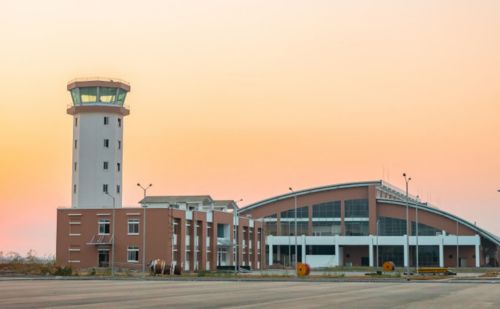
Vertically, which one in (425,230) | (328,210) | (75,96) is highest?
(75,96)

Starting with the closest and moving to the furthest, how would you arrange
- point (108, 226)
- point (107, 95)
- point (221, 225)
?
point (108, 226) → point (107, 95) → point (221, 225)

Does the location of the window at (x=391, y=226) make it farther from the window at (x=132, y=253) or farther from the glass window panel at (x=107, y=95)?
the glass window panel at (x=107, y=95)

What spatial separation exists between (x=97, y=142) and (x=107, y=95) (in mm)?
7190

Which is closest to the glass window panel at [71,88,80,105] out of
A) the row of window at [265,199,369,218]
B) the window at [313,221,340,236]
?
the row of window at [265,199,369,218]

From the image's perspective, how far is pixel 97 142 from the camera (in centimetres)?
→ 11569

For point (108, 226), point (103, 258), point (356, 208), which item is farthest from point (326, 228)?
point (103, 258)

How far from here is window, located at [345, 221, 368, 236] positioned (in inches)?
6393

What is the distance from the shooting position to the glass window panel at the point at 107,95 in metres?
117

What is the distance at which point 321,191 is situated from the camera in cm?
16475

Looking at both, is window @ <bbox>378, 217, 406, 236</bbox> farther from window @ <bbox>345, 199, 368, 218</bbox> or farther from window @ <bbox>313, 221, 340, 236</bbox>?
window @ <bbox>313, 221, 340, 236</bbox>

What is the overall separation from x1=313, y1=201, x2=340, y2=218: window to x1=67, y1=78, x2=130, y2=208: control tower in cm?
5785

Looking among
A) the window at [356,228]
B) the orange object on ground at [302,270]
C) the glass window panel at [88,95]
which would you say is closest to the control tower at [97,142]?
the glass window panel at [88,95]

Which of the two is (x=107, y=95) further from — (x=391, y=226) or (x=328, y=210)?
(x=391, y=226)

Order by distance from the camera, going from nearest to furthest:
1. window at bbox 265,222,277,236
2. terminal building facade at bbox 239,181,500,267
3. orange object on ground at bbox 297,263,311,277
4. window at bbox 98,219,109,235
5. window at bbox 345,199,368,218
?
orange object on ground at bbox 297,263,311,277
window at bbox 98,219,109,235
terminal building facade at bbox 239,181,500,267
window at bbox 345,199,368,218
window at bbox 265,222,277,236
